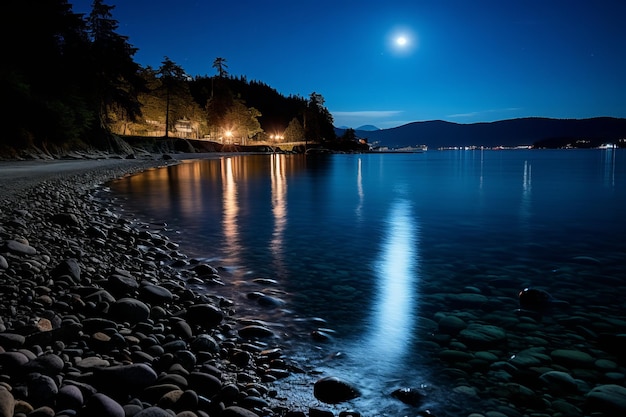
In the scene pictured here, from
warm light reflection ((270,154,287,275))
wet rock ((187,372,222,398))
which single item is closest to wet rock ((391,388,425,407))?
wet rock ((187,372,222,398))

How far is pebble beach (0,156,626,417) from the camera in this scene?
3357 mm

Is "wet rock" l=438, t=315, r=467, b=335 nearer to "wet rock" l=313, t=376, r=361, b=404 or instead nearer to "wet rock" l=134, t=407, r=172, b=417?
"wet rock" l=313, t=376, r=361, b=404

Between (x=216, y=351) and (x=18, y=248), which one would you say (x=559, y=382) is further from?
(x=18, y=248)

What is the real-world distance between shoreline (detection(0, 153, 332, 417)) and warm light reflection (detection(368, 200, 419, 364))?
1447 millimetres

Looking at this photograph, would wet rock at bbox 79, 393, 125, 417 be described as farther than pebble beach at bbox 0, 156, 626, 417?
No

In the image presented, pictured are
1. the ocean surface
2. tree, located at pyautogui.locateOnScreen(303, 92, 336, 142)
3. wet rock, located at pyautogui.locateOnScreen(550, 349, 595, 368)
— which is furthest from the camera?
tree, located at pyautogui.locateOnScreen(303, 92, 336, 142)

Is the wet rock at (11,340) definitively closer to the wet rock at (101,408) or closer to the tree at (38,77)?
the wet rock at (101,408)

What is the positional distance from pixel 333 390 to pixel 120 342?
2.29 m

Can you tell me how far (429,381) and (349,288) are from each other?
321 cm

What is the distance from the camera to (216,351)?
4.57m

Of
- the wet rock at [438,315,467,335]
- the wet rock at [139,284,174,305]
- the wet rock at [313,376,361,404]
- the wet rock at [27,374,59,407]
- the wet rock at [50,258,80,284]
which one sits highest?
the wet rock at [50,258,80,284]

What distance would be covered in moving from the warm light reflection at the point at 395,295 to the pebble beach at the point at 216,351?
13.0 inches

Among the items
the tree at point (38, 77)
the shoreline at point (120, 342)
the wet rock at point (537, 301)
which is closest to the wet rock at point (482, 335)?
the wet rock at point (537, 301)

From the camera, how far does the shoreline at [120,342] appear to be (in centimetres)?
325
